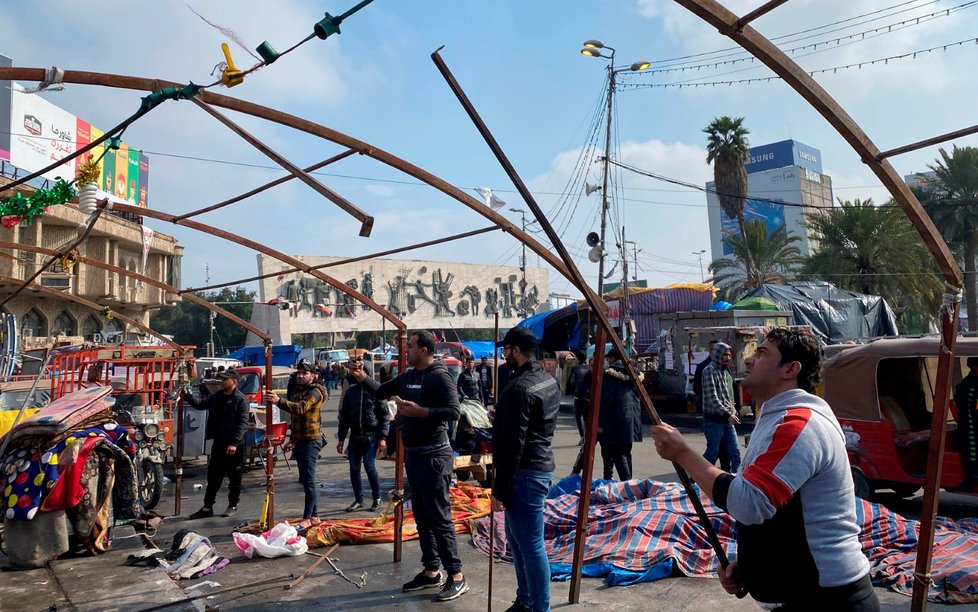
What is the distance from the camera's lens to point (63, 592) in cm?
592

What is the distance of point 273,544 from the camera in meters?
6.91

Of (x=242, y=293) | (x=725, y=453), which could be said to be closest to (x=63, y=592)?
(x=725, y=453)

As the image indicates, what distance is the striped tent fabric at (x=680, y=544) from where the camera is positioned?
5438mm

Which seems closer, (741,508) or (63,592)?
(741,508)

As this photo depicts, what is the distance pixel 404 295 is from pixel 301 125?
4128cm

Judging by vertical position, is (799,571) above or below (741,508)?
below

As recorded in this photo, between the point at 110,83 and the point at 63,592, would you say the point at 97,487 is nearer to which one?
the point at 63,592

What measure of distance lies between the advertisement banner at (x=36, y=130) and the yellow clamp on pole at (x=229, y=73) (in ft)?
102

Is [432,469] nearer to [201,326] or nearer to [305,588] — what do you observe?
[305,588]

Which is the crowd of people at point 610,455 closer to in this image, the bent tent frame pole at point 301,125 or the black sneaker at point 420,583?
the black sneaker at point 420,583

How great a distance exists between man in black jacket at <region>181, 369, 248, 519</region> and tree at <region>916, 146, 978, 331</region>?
2905 centimetres

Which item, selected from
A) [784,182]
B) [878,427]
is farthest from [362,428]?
[784,182]

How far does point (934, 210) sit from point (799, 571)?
1266 inches

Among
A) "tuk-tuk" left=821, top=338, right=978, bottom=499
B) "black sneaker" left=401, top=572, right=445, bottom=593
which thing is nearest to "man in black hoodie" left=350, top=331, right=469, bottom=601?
"black sneaker" left=401, top=572, right=445, bottom=593
